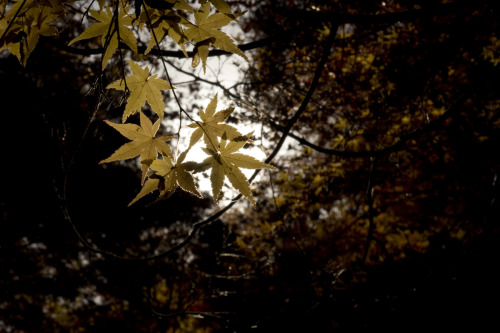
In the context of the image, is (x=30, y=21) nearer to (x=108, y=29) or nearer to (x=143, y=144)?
(x=108, y=29)

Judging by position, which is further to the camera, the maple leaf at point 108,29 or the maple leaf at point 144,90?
the maple leaf at point 144,90

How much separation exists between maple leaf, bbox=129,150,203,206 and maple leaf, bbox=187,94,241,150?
4.3 inches

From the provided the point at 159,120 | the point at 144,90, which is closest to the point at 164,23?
the point at 144,90

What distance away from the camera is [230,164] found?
1.09 metres

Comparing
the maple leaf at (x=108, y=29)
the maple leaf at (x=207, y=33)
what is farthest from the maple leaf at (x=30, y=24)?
the maple leaf at (x=207, y=33)

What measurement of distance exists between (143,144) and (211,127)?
0.92ft

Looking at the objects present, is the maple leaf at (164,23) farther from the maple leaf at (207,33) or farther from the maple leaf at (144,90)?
the maple leaf at (144,90)

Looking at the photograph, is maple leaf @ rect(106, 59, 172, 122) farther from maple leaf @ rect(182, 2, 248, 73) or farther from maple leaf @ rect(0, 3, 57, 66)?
maple leaf @ rect(0, 3, 57, 66)

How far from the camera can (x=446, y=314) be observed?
2494 mm

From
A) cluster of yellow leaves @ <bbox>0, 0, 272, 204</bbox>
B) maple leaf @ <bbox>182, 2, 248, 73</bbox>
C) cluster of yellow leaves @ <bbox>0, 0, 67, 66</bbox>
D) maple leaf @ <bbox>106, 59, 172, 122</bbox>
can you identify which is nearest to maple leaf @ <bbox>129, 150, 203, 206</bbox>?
cluster of yellow leaves @ <bbox>0, 0, 272, 204</bbox>

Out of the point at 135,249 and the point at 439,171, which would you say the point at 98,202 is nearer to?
the point at 135,249

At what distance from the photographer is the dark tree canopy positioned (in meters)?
1.20

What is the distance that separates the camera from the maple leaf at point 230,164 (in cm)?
107

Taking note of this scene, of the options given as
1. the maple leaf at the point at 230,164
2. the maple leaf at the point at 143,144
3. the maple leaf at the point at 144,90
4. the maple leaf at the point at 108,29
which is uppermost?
the maple leaf at the point at 108,29
